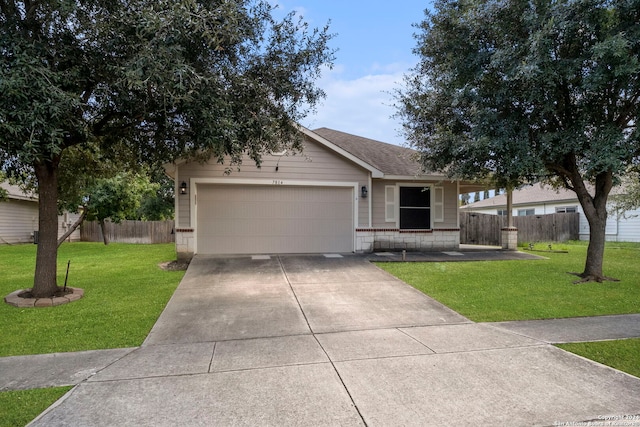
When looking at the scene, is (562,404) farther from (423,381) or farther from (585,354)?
(585,354)

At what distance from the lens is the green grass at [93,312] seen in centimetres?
480

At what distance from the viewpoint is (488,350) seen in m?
4.43

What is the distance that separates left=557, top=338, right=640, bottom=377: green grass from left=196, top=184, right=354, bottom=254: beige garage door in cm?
819

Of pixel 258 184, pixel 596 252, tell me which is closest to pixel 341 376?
pixel 596 252

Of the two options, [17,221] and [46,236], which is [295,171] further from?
[17,221]

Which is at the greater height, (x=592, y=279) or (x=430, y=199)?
(x=430, y=199)

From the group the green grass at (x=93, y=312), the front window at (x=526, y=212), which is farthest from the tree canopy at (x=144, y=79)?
the front window at (x=526, y=212)

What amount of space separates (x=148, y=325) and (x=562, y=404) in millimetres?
5174

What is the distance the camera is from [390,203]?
1281 cm

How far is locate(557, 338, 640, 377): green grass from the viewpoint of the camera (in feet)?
13.1

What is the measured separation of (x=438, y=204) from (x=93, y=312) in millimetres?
10852

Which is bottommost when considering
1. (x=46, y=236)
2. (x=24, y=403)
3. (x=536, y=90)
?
(x=24, y=403)

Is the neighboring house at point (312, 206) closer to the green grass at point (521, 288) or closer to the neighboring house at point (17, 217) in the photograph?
the green grass at point (521, 288)

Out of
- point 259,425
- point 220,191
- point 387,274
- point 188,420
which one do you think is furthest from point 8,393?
point 220,191
